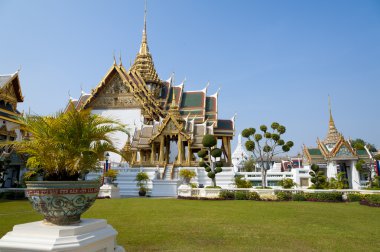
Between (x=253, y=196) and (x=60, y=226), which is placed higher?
(x=60, y=226)

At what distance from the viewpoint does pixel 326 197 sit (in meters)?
12.7

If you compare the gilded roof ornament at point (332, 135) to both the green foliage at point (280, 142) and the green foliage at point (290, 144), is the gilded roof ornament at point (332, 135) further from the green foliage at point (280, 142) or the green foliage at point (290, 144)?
the green foliage at point (280, 142)

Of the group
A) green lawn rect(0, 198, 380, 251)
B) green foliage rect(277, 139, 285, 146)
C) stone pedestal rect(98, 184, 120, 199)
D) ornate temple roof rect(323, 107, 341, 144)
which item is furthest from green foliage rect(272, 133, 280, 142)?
stone pedestal rect(98, 184, 120, 199)

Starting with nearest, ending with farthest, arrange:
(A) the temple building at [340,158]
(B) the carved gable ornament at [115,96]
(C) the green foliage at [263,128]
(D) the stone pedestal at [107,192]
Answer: (D) the stone pedestal at [107,192], (C) the green foliage at [263,128], (A) the temple building at [340,158], (B) the carved gable ornament at [115,96]

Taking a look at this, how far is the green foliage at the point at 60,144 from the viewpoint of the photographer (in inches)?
130

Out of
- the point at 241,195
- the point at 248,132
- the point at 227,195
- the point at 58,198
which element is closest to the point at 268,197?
the point at 241,195

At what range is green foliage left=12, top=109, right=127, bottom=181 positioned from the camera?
10.8 ft

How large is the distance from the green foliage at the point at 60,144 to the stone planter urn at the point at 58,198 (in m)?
0.29

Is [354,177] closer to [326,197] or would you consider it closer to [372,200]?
[326,197]

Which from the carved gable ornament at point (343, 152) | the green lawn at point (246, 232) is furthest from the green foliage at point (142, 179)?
the carved gable ornament at point (343, 152)

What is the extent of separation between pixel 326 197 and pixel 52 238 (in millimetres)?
12361

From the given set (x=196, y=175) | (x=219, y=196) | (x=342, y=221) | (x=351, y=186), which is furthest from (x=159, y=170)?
(x=342, y=221)

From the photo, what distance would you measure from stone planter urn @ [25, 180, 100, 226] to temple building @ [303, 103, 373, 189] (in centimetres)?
1843

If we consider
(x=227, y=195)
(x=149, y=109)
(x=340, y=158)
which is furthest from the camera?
(x=149, y=109)
